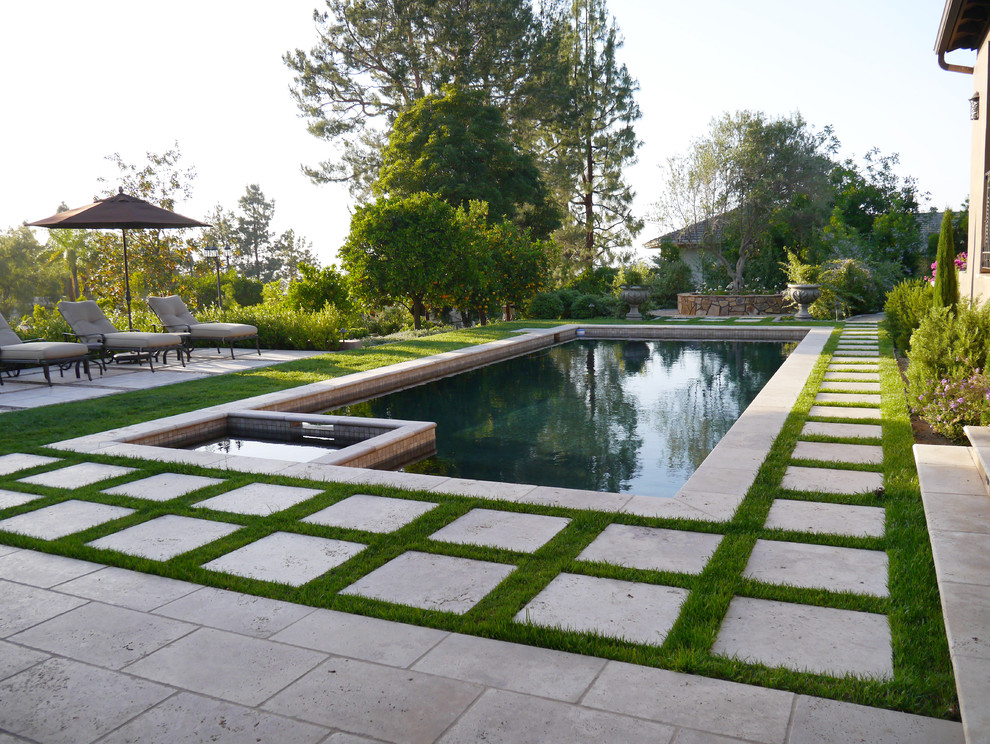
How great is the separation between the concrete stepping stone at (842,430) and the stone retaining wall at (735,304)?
14.1 m

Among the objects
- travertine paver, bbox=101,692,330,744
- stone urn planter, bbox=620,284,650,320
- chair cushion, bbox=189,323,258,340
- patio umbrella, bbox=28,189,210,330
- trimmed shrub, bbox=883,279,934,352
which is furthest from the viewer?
stone urn planter, bbox=620,284,650,320

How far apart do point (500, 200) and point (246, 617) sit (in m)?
21.3

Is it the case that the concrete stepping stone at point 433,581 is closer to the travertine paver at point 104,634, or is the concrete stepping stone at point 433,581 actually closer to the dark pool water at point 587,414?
the travertine paver at point 104,634

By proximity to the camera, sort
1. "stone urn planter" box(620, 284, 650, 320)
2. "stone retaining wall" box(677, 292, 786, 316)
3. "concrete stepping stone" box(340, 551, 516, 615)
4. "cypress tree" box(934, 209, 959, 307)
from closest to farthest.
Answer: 1. "concrete stepping stone" box(340, 551, 516, 615)
2. "cypress tree" box(934, 209, 959, 307)
3. "stone urn planter" box(620, 284, 650, 320)
4. "stone retaining wall" box(677, 292, 786, 316)

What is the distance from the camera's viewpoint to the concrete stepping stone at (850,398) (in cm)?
688

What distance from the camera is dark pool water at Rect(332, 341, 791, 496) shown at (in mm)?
5922

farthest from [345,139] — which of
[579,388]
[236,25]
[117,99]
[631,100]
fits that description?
[579,388]

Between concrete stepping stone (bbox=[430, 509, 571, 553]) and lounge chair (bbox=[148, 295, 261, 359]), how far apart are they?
27.0ft

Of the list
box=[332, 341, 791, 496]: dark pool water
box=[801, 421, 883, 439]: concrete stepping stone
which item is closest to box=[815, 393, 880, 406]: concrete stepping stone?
box=[332, 341, 791, 496]: dark pool water

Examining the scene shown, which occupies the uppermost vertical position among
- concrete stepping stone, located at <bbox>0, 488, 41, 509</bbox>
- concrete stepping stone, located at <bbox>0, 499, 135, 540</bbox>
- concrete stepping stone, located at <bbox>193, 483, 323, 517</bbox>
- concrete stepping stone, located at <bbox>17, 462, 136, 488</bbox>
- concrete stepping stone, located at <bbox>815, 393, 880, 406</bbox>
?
concrete stepping stone, located at <bbox>17, 462, 136, 488</bbox>

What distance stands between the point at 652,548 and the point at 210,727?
202 cm

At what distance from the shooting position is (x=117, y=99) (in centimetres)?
2228

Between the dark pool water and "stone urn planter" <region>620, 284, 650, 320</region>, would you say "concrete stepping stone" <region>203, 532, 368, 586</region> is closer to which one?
the dark pool water

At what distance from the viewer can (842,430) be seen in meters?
5.71
